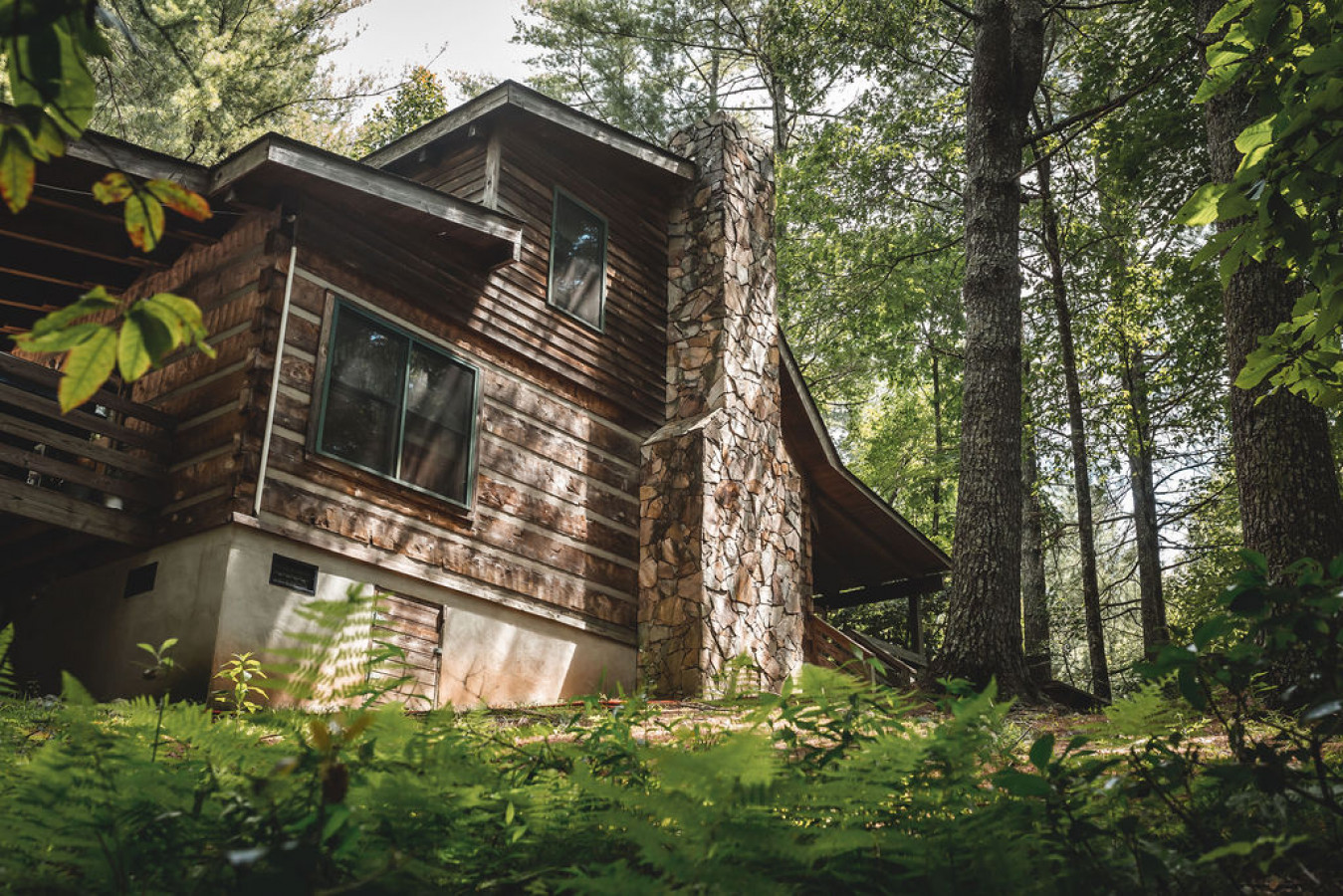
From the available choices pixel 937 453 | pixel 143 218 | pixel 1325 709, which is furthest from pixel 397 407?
pixel 937 453

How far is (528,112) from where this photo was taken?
482 inches

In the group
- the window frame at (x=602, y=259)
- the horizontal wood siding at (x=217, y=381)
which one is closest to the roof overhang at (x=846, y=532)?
the window frame at (x=602, y=259)

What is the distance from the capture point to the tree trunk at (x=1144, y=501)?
18609mm

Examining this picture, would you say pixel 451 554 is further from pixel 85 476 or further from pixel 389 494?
pixel 85 476

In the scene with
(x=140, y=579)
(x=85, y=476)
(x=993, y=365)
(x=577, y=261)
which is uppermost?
(x=577, y=261)

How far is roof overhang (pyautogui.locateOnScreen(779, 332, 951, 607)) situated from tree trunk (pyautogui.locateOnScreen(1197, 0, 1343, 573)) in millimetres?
7439

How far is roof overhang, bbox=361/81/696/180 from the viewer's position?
12.1 metres

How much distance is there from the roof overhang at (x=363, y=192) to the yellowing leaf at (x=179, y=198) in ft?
26.2

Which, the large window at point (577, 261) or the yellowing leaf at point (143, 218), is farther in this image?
the large window at point (577, 261)

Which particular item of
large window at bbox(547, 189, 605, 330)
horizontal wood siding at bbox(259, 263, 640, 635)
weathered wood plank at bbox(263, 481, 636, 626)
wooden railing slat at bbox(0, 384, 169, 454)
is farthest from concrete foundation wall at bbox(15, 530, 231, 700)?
large window at bbox(547, 189, 605, 330)

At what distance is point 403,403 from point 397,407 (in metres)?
0.08

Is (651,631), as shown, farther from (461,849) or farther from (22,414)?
(461,849)

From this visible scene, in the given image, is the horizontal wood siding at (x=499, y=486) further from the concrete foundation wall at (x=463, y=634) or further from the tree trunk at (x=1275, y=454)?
the tree trunk at (x=1275, y=454)

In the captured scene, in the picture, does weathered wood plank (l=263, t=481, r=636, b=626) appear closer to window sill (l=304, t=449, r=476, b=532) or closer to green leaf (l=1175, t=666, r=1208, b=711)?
window sill (l=304, t=449, r=476, b=532)
